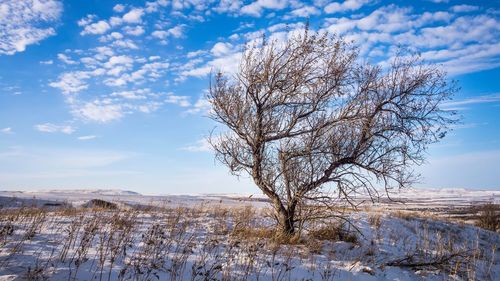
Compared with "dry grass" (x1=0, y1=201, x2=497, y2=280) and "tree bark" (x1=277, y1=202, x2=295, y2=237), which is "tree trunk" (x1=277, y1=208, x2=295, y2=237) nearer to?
"tree bark" (x1=277, y1=202, x2=295, y2=237)

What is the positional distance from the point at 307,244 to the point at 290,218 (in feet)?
3.38

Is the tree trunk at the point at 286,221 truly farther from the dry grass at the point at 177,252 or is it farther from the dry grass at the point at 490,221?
the dry grass at the point at 490,221

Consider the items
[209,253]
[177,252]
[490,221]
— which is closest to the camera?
[177,252]

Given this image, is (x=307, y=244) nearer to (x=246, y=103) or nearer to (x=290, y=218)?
(x=290, y=218)

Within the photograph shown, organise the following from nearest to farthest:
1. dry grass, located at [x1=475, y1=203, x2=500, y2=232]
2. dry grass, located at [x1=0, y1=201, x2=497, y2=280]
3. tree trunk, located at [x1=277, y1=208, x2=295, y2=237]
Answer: dry grass, located at [x1=0, y1=201, x2=497, y2=280] < tree trunk, located at [x1=277, y1=208, x2=295, y2=237] < dry grass, located at [x1=475, y1=203, x2=500, y2=232]

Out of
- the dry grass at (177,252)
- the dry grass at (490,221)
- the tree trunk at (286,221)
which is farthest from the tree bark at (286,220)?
the dry grass at (490,221)

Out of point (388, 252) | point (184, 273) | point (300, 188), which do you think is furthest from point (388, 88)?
point (184, 273)

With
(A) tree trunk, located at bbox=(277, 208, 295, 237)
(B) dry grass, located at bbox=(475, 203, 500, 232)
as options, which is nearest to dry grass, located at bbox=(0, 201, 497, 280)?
(A) tree trunk, located at bbox=(277, 208, 295, 237)

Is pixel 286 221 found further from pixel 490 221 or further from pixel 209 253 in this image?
pixel 490 221

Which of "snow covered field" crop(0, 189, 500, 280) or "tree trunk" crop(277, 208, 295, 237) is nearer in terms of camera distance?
"snow covered field" crop(0, 189, 500, 280)

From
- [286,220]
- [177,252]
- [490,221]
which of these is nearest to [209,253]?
[177,252]

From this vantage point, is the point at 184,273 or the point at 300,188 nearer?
the point at 184,273

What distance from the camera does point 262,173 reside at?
1030cm

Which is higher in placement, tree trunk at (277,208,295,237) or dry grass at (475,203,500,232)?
tree trunk at (277,208,295,237)
